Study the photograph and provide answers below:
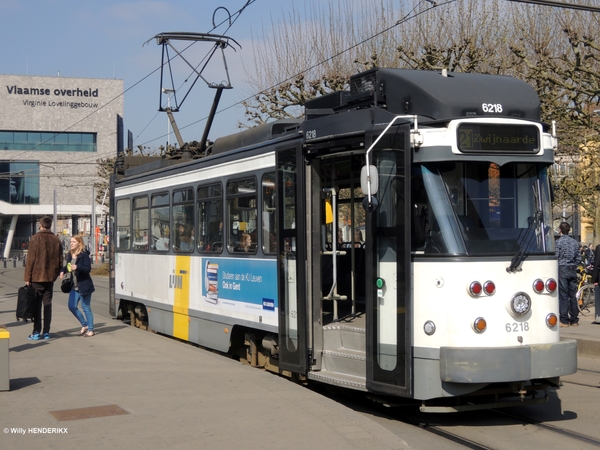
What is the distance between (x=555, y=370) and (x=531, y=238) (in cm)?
123

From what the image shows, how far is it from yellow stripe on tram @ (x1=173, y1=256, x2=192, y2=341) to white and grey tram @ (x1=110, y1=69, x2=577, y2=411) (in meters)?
2.66

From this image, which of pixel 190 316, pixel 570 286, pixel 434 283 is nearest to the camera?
pixel 434 283

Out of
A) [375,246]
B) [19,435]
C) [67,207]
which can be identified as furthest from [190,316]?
[67,207]

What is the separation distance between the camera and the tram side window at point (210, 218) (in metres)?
11.2

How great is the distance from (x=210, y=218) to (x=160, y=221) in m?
2.45

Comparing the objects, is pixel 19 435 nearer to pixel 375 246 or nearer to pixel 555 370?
pixel 375 246

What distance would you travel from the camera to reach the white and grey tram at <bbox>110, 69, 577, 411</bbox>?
7324mm

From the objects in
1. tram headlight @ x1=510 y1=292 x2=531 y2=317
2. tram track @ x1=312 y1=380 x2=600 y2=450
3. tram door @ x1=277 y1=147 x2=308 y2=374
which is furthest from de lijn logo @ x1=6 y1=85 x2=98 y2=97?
tram headlight @ x1=510 y1=292 x2=531 y2=317

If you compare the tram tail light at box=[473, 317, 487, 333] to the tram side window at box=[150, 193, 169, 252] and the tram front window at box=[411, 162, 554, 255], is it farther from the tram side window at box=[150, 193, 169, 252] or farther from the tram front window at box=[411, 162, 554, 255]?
the tram side window at box=[150, 193, 169, 252]

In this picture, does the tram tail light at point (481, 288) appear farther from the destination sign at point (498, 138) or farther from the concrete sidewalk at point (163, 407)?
the concrete sidewalk at point (163, 407)

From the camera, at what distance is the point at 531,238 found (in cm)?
768

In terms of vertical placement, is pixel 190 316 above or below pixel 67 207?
below

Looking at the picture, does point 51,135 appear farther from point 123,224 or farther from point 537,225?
point 537,225

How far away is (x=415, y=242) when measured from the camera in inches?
296
